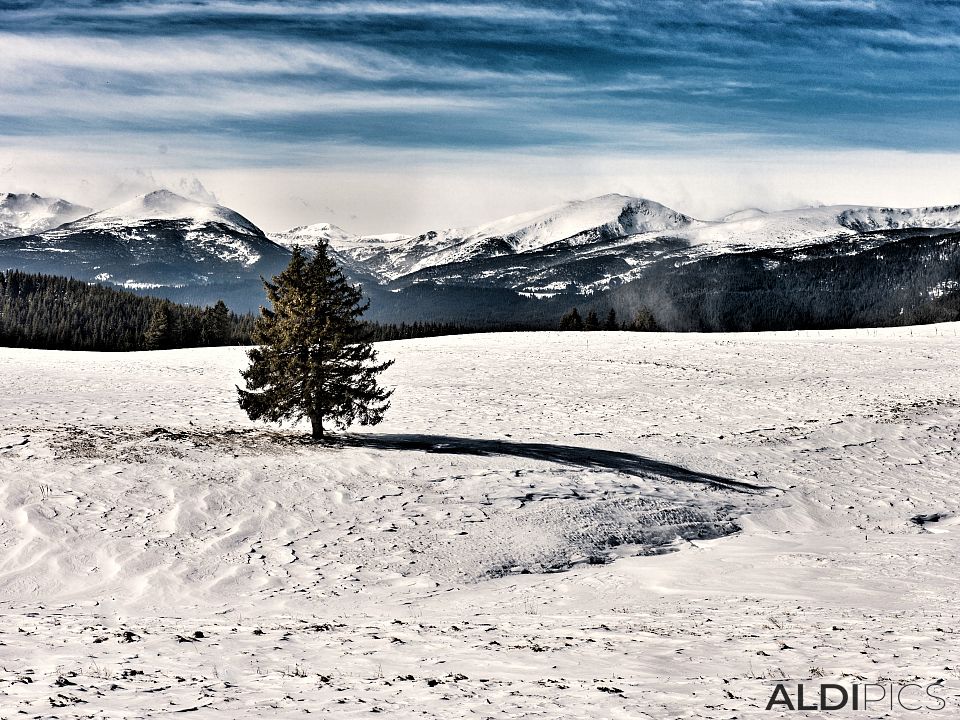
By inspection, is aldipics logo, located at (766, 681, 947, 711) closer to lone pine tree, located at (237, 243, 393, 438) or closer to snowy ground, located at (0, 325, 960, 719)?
snowy ground, located at (0, 325, 960, 719)

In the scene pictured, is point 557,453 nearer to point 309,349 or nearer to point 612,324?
point 309,349

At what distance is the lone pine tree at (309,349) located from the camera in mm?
26734

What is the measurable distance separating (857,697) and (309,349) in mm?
20625

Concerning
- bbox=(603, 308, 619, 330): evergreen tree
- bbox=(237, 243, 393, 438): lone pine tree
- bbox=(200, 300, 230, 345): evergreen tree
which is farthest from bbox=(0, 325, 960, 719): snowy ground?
bbox=(200, 300, 230, 345): evergreen tree

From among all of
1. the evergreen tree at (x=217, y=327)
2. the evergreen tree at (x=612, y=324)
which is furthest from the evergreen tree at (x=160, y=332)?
the evergreen tree at (x=612, y=324)

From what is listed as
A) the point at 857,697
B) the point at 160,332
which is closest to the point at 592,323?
the point at 160,332

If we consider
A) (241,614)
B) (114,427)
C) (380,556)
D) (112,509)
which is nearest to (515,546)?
(380,556)

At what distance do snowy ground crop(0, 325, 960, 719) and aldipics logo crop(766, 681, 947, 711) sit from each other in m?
0.25

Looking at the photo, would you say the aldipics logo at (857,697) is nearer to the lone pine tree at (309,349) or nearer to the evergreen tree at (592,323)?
the lone pine tree at (309,349)

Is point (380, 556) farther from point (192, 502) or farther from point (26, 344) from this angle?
point (26, 344)

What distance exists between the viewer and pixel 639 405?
Result: 36531 mm

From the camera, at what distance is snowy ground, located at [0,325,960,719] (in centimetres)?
1067

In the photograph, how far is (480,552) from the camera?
1912 centimetres

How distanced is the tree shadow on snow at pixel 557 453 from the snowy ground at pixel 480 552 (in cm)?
16
